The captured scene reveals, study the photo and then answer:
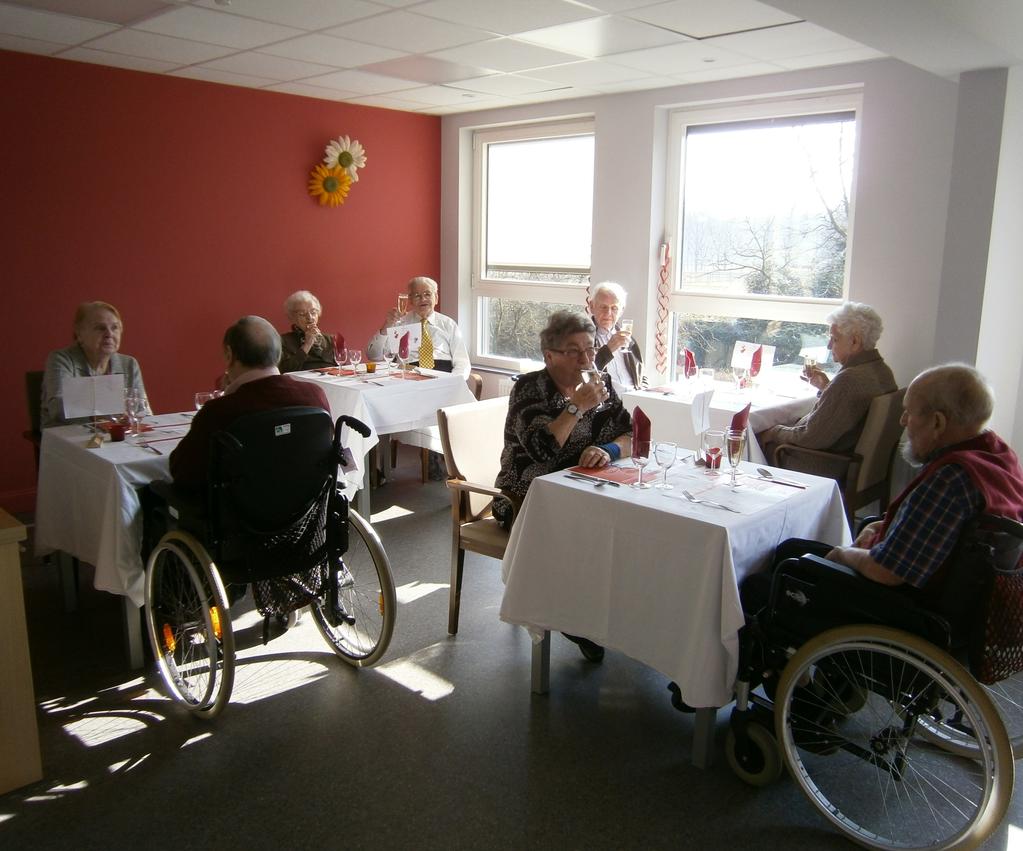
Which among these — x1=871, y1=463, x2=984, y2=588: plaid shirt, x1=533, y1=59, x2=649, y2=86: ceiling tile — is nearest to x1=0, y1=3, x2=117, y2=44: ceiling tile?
x1=533, y1=59, x2=649, y2=86: ceiling tile

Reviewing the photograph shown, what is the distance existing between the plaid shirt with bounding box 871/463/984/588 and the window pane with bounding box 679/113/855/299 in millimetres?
2991

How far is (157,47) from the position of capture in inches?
170

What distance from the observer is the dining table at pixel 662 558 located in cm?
227

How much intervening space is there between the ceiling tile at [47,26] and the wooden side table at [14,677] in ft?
8.44

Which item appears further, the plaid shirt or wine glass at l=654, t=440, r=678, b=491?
wine glass at l=654, t=440, r=678, b=491

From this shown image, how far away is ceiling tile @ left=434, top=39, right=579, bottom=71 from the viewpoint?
4147 millimetres

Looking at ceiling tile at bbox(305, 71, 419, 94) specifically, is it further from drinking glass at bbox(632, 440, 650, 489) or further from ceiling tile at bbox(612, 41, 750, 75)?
drinking glass at bbox(632, 440, 650, 489)

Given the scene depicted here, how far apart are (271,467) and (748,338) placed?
3456 mm

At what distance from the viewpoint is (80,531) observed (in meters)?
3.07

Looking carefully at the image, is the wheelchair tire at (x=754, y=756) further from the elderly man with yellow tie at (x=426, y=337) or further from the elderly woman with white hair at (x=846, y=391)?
the elderly man with yellow tie at (x=426, y=337)

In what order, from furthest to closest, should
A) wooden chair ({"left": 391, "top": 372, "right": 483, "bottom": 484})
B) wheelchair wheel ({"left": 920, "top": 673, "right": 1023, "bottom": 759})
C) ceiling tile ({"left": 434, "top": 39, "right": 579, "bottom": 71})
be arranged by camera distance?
wooden chair ({"left": 391, "top": 372, "right": 483, "bottom": 484}) → ceiling tile ({"left": 434, "top": 39, "right": 579, "bottom": 71}) → wheelchair wheel ({"left": 920, "top": 673, "right": 1023, "bottom": 759})

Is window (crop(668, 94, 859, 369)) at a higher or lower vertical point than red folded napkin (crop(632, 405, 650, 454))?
higher

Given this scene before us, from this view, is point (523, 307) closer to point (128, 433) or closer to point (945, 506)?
point (128, 433)

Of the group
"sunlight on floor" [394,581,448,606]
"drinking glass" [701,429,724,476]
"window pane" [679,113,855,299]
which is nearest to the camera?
"drinking glass" [701,429,724,476]
